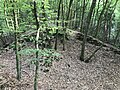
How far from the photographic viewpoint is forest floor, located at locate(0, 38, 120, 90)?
9297mm

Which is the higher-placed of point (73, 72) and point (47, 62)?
point (47, 62)

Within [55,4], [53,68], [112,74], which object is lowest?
[112,74]

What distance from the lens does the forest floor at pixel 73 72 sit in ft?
30.5

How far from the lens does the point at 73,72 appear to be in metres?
10.7

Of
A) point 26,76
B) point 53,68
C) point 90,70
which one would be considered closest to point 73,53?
point 90,70

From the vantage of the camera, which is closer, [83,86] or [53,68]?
[83,86]

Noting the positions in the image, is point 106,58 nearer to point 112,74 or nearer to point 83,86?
point 112,74

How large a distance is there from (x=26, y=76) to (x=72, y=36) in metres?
7.28

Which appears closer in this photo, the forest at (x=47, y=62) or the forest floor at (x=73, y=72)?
the forest at (x=47, y=62)

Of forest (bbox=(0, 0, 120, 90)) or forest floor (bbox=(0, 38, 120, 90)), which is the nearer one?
forest (bbox=(0, 0, 120, 90))

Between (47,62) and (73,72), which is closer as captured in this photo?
(47,62)

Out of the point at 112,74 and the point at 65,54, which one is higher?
the point at 65,54

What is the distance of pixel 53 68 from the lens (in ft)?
34.6

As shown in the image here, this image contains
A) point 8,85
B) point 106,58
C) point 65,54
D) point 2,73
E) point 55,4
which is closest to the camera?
point 8,85
